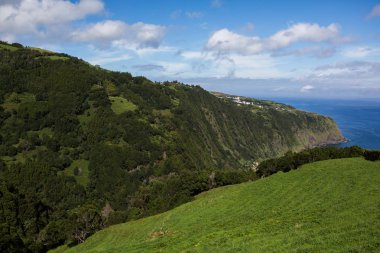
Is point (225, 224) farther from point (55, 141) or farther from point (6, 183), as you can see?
point (55, 141)

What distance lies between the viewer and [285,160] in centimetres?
9281

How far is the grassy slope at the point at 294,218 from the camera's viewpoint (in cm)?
2292

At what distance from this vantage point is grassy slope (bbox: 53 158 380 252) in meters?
22.9

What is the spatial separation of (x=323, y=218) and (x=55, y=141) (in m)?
182

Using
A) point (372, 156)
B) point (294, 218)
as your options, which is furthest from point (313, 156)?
point (294, 218)

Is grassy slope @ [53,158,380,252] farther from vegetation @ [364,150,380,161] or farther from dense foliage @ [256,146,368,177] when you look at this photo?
dense foliage @ [256,146,368,177]

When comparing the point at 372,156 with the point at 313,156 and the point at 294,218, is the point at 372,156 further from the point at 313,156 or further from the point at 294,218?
the point at 294,218

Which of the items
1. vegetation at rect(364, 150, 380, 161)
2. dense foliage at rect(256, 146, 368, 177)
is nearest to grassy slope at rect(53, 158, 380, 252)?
vegetation at rect(364, 150, 380, 161)

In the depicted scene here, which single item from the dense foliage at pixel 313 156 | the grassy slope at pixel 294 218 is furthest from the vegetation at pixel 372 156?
the dense foliage at pixel 313 156

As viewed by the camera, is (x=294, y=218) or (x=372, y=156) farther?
(x=372, y=156)

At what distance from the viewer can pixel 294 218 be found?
32250 mm

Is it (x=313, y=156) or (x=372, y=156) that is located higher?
(x=372, y=156)

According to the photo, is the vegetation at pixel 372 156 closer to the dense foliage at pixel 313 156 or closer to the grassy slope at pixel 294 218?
the grassy slope at pixel 294 218

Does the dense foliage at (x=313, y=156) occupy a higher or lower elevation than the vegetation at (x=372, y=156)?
lower
